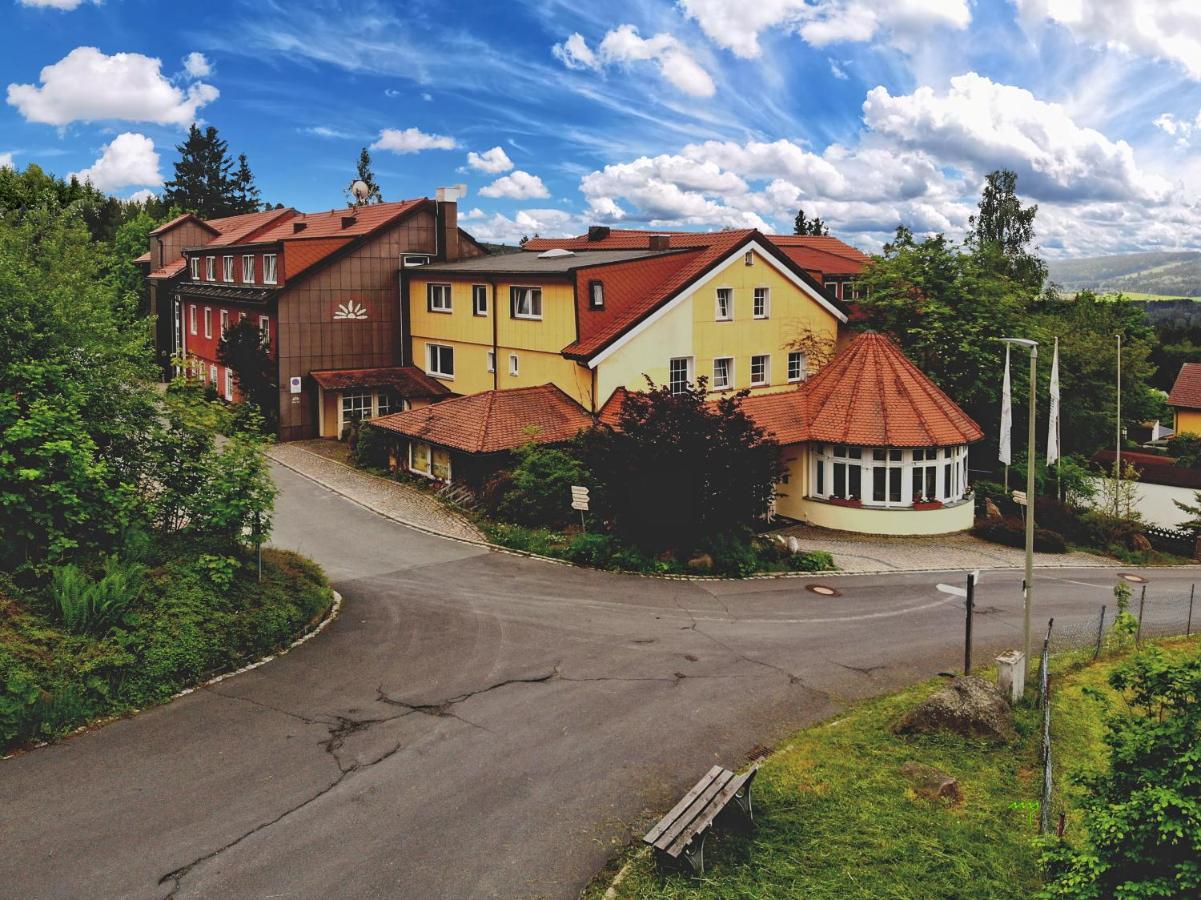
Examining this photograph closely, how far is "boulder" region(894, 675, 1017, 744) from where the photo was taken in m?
14.1

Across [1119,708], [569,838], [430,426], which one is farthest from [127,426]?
[1119,708]

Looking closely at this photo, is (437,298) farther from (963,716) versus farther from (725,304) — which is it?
(963,716)

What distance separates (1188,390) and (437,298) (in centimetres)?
4963

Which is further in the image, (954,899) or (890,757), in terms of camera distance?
(890,757)

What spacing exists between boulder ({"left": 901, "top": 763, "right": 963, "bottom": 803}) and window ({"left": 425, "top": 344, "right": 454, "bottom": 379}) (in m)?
31.1

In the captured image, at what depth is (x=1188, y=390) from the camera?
197 feet

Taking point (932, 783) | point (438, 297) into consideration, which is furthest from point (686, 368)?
point (932, 783)

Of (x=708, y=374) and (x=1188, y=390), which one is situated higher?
(x=708, y=374)

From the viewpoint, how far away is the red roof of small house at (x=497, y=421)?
30.5 meters

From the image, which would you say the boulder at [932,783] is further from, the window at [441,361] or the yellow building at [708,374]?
the window at [441,361]

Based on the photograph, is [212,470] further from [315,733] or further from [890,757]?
[890,757]

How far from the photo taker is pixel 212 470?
1844 cm

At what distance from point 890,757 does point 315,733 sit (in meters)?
8.49

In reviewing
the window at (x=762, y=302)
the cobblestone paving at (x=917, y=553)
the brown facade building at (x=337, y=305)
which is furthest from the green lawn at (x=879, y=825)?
the brown facade building at (x=337, y=305)
